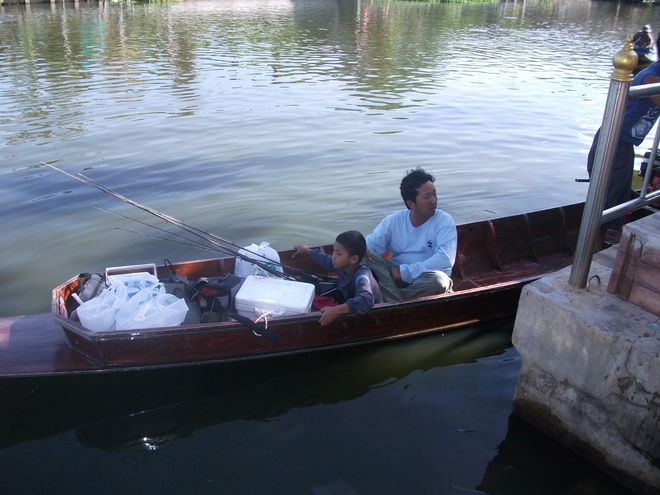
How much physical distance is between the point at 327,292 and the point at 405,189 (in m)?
1.25

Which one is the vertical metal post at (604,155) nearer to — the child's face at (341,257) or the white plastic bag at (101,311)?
the child's face at (341,257)

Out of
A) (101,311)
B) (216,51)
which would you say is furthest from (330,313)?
(216,51)

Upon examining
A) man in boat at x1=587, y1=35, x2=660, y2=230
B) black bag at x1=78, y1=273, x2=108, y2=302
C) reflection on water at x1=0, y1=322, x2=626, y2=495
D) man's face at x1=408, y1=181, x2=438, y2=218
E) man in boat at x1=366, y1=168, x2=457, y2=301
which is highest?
man in boat at x1=587, y1=35, x2=660, y2=230

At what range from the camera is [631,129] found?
16.8 feet

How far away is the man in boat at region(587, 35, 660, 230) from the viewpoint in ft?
15.8

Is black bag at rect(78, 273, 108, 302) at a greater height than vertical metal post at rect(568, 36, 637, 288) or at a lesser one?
lesser

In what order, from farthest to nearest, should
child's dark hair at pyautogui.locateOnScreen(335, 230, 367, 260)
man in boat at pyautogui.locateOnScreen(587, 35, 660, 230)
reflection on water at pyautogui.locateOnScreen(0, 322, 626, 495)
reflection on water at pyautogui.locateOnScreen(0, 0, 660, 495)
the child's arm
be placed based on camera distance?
child's dark hair at pyautogui.locateOnScreen(335, 230, 367, 260) < man in boat at pyautogui.locateOnScreen(587, 35, 660, 230) < the child's arm < reflection on water at pyautogui.locateOnScreen(0, 0, 660, 495) < reflection on water at pyautogui.locateOnScreen(0, 322, 626, 495)

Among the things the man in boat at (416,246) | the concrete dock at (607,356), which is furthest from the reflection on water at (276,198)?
the man in boat at (416,246)

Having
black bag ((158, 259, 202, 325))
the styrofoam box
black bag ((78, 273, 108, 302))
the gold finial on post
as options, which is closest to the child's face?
the styrofoam box

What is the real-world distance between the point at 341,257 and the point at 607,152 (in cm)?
235

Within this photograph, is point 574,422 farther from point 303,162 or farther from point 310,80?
point 310,80

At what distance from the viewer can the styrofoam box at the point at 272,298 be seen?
4809 millimetres

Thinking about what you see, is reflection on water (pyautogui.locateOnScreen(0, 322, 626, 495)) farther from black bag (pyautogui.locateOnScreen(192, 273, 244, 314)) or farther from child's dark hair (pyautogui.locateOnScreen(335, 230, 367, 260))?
child's dark hair (pyautogui.locateOnScreen(335, 230, 367, 260))

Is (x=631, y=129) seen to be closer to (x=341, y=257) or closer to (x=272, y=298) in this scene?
(x=341, y=257)
